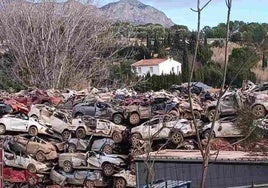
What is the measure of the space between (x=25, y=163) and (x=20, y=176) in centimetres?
41

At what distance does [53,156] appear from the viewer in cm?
1719

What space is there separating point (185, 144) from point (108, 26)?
23774 millimetres

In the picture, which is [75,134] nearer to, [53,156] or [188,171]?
[53,156]

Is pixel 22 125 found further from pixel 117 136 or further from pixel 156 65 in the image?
pixel 156 65

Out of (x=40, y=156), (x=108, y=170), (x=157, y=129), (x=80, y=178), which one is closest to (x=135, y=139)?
(x=157, y=129)

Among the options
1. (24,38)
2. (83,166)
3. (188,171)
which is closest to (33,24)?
(24,38)

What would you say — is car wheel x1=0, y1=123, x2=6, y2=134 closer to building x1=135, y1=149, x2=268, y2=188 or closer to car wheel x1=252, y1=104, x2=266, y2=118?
car wheel x1=252, y1=104, x2=266, y2=118

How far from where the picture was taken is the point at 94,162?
642 inches

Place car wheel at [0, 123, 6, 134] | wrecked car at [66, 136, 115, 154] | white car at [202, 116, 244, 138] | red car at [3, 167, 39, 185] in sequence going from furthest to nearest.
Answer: car wheel at [0, 123, 6, 134] < wrecked car at [66, 136, 115, 154] < red car at [3, 167, 39, 185] < white car at [202, 116, 244, 138]

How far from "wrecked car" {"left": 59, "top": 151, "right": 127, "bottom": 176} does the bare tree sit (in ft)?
57.0

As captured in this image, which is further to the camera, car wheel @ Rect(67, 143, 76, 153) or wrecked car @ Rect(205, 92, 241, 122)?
car wheel @ Rect(67, 143, 76, 153)

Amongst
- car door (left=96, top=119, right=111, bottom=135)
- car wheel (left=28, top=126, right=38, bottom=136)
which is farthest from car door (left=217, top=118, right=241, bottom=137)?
car wheel (left=28, top=126, right=38, bottom=136)

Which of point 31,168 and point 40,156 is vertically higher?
point 40,156

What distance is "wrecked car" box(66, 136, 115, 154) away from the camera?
17.0 metres
